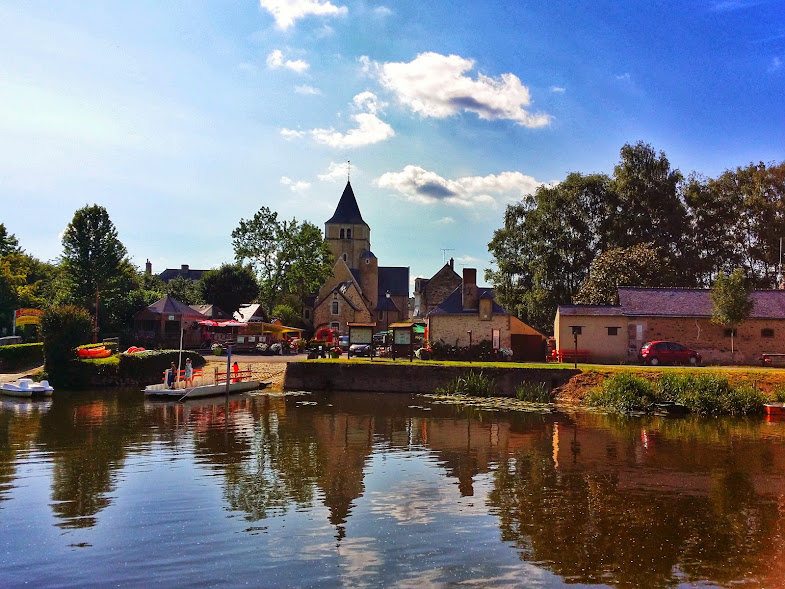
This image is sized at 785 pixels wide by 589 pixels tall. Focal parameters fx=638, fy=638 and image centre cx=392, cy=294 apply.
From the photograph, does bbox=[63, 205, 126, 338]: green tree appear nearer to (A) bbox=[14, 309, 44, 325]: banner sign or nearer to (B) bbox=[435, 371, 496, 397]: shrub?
(A) bbox=[14, 309, 44, 325]: banner sign

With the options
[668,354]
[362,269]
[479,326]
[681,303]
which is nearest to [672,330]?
[681,303]

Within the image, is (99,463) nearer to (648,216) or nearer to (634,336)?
(634,336)

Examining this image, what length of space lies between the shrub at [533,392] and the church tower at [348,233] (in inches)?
2468

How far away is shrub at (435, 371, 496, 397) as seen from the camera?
102 ft

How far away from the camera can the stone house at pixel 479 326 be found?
3941cm

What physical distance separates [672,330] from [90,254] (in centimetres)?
4648

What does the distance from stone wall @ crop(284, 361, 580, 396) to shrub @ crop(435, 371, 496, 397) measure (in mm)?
361

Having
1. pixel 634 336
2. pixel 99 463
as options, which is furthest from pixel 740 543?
pixel 634 336

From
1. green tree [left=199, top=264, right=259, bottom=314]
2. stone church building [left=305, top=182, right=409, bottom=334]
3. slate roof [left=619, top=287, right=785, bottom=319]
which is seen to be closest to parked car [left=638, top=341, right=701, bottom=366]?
slate roof [left=619, top=287, right=785, bottom=319]

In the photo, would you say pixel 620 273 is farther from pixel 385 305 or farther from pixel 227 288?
pixel 385 305

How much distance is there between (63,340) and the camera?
33188mm

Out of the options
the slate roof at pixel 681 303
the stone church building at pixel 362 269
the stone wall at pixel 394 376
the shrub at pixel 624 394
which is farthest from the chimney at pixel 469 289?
the stone church building at pixel 362 269

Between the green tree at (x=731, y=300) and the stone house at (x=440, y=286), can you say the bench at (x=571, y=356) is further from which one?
the stone house at (x=440, y=286)

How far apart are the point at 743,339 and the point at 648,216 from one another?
18.6m
